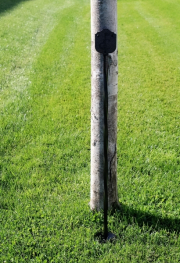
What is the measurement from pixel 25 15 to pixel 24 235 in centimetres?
1206

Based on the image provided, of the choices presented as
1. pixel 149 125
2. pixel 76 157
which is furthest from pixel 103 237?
pixel 149 125

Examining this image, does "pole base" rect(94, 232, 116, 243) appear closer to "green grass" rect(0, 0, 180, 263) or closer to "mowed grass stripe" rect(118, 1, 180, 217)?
"green grass" rect(0, 0, 180, 263)

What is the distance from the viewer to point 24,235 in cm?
249

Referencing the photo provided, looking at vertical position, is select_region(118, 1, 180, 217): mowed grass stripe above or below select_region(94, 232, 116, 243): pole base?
above

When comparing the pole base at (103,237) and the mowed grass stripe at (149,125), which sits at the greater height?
the mowed grass stripe at (149,125)

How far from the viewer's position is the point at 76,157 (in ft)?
11.7

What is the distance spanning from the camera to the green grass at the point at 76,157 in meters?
2.44

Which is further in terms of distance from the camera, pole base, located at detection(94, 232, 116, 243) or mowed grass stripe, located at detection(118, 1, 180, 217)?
mowed grass stripe, located at detection(118, 1, 180, 217)

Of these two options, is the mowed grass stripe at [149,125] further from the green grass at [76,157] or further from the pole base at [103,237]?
the pole base at [103,237]

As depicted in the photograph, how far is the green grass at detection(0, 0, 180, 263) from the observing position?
244 cm

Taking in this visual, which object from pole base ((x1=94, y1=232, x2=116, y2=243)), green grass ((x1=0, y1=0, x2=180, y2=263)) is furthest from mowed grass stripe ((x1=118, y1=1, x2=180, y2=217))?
pole base ((x1=94, y1=232, x2=116, y2=243))

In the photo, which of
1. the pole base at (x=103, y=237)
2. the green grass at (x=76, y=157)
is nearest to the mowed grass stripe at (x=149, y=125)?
the green grass at (x=76, y=157)

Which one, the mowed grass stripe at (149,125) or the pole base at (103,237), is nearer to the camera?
the pole base at (103,237)

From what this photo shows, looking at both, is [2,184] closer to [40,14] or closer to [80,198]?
[80,198]
